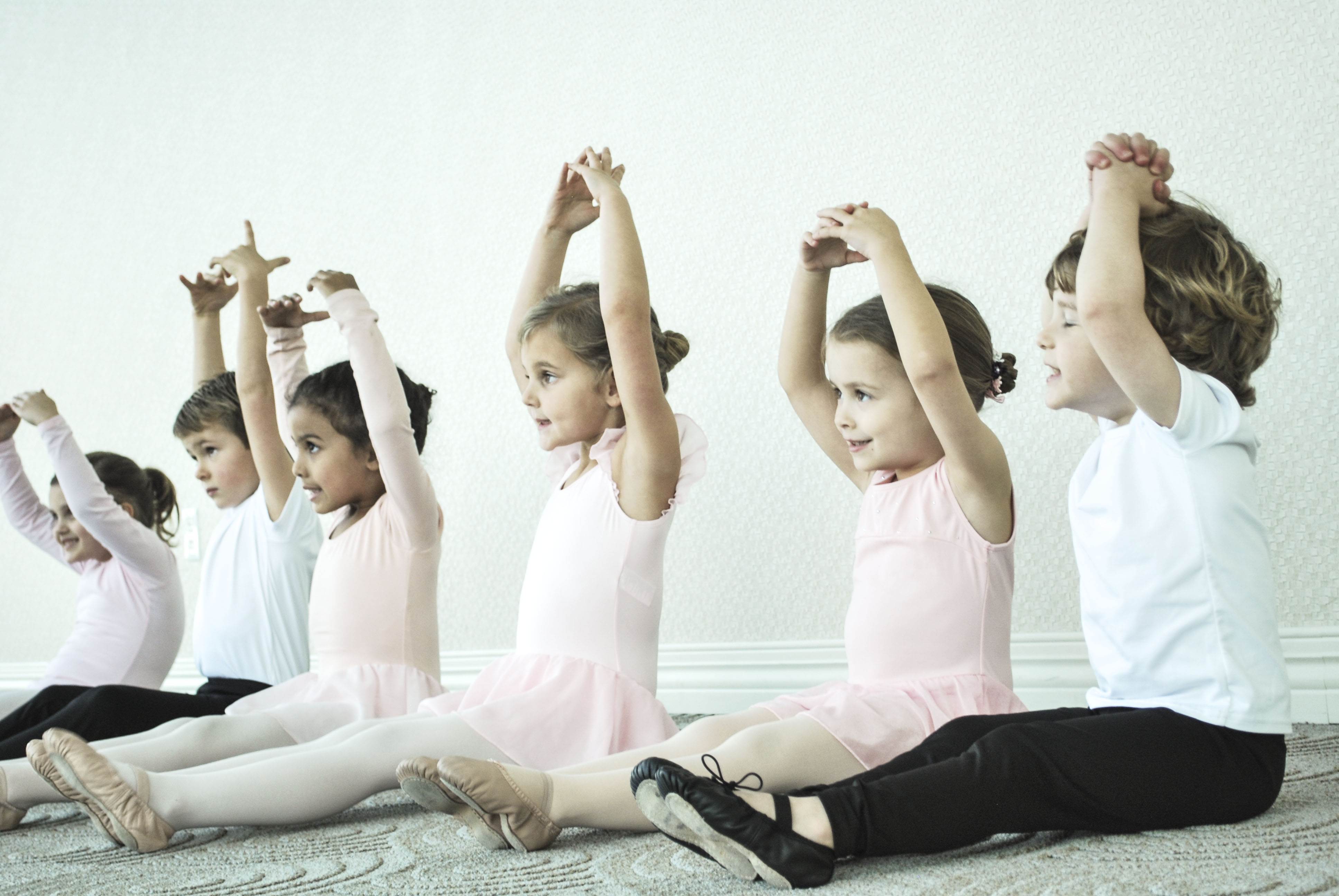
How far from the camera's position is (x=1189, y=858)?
72 cm

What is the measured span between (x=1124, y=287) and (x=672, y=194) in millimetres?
1135

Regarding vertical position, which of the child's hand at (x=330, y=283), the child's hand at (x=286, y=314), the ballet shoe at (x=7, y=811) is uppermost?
the child's hand at (x=330, y=283)

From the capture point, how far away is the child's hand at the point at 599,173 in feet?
4.20

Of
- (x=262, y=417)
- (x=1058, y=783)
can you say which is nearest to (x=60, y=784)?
(x=262, y=417)

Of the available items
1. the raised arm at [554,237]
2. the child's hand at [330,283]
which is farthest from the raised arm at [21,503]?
the raised arm at [554,237]

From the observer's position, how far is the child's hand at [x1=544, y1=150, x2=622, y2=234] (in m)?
1.53

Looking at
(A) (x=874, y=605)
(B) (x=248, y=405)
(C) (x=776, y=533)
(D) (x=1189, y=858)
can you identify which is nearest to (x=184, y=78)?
(B) (x=248, y=405)

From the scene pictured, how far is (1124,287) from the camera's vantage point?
87 cm

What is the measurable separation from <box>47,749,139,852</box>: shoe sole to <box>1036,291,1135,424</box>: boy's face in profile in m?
0.91

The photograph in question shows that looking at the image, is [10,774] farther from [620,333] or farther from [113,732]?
[620,333]

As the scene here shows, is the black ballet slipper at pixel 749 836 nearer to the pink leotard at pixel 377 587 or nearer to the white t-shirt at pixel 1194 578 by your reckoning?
the white t-shirt at pixel 1194 578

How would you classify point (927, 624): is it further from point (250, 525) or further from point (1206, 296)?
point (250, 525)

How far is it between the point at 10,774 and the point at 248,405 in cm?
68

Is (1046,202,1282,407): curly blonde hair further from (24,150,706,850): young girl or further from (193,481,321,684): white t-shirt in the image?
(193,481,321,684): white t-shirt
